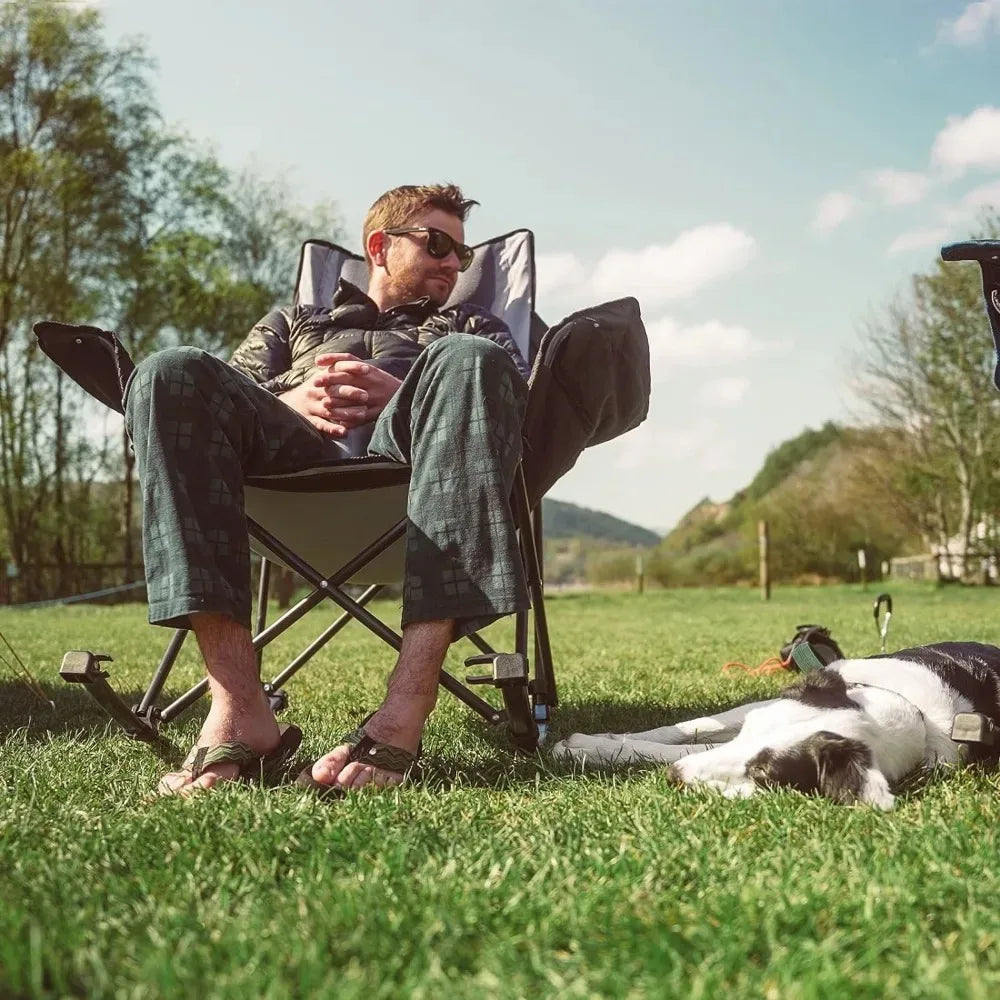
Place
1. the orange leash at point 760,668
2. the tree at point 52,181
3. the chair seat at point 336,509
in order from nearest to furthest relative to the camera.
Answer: the chair seat at point 336,509 < the orange leash at point 760,668 < the tree at point 52,181

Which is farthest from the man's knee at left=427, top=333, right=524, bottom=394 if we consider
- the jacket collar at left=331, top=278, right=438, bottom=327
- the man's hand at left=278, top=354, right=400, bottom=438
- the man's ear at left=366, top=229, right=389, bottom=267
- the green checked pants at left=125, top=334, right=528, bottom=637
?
the man's ear at left=366, top=229, right=389, bottom=267

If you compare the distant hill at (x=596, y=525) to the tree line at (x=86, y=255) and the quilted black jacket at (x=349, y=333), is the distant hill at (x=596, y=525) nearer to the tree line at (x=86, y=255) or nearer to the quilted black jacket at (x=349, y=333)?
the tree line at (x=86, y=255)

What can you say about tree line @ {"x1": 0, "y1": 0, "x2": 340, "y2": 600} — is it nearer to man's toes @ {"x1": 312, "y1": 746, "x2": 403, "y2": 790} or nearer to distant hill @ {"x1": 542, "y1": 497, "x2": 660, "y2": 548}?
man's toes @ {"x1": 312, "y1": 746, "x2": 403, "y2": 790}

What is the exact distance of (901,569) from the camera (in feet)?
117

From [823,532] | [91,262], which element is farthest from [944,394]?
[91,262]

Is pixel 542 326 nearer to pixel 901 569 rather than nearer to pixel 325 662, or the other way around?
pixel 325 662

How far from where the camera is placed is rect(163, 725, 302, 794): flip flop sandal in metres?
1.98

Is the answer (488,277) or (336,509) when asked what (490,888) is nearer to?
(336,509)

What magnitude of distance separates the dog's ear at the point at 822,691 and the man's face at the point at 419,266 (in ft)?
5.21

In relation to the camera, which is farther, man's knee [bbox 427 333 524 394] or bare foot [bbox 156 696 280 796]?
man's knee [bbox 427 333 524 394]

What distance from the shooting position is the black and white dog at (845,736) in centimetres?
190

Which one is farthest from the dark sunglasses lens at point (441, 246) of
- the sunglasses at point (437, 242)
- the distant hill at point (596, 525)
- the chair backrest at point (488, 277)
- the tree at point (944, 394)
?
the distant hill at point (596, 525)

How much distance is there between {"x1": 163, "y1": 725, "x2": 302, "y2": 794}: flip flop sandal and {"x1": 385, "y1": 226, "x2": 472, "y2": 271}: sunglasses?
5.07 feet

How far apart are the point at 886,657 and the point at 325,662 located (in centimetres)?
322
